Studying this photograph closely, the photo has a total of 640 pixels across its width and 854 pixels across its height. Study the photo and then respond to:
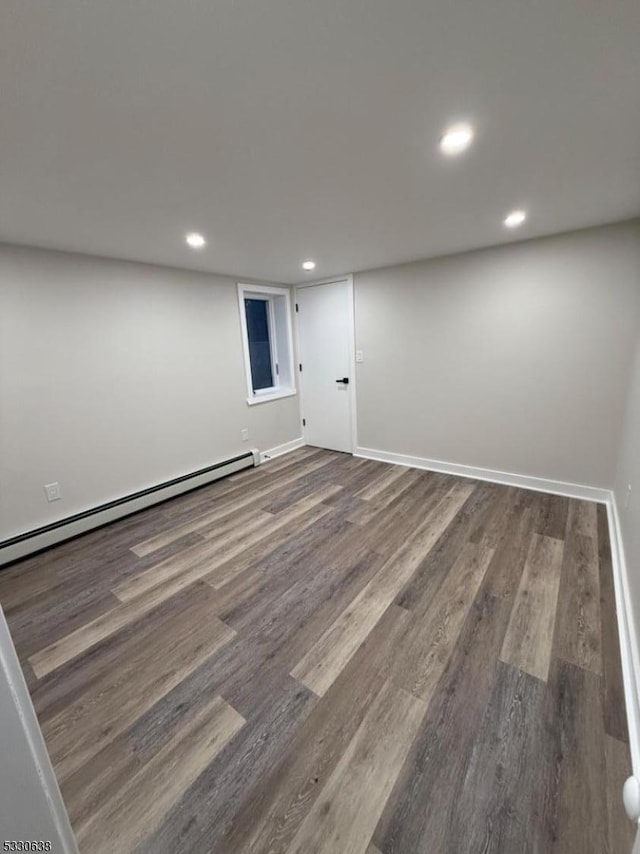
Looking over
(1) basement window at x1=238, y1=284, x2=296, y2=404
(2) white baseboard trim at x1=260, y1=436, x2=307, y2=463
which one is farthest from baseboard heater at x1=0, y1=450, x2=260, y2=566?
(1) basement window at x1=238, y1=284, x2=296, y2=404

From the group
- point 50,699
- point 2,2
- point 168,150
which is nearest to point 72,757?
point 50,699

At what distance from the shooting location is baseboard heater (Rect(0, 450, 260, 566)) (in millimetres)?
2375

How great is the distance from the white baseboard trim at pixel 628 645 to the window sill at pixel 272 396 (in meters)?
3.43

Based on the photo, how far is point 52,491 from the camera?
2555mm

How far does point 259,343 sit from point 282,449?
1.41 metres

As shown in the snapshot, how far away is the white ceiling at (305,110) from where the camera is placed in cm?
83

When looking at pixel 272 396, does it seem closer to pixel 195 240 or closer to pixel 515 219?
pixel 195 240

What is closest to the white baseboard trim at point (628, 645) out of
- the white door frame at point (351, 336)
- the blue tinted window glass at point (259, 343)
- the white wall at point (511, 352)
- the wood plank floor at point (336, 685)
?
the wood plank floor at point (336, 685)

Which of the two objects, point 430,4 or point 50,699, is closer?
point 430,4

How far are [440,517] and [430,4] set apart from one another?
8.70 feet

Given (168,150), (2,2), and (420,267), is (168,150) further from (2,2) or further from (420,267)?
(420,267)

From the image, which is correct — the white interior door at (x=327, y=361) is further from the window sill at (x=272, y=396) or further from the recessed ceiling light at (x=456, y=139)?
the recessed ceiling light at (x=456, y=139)

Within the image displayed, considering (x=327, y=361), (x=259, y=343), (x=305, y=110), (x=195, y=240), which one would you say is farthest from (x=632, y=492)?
(x=259, y=343)

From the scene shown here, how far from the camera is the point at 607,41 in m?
0.92
